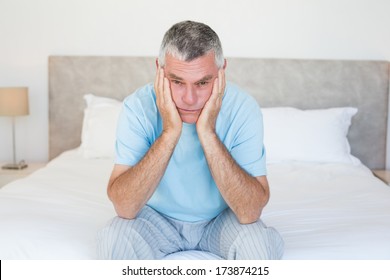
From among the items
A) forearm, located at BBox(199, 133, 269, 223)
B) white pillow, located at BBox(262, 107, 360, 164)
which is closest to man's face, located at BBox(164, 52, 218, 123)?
forearm, located at BBox(199, 133, 269, 223)

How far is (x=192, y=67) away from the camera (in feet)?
5.66

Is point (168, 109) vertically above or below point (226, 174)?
above

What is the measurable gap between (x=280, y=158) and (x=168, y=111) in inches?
63.1

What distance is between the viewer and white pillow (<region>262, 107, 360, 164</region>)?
332 centimetres

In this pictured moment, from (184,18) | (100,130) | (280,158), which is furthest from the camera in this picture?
(184,18)

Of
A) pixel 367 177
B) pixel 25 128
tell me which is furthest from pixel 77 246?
pixel 25 128

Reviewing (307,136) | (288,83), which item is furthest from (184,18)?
(307,136)

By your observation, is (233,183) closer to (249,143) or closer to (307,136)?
(249,143)

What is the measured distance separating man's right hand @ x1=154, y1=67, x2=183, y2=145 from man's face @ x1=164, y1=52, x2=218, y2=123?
0.06 feet

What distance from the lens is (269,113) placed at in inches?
136

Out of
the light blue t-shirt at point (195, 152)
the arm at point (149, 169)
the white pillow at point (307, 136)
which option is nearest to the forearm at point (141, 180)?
the arm at point (149, 169)

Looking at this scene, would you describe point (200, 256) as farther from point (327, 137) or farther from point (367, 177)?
point (327, 137)

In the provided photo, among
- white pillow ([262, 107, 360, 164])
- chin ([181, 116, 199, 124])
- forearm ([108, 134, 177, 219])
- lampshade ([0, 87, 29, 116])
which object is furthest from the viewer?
lampshade ([0, 87, 29, 116])

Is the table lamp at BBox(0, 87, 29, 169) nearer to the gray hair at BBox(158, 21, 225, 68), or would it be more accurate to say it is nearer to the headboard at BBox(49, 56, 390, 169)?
the headboard at BBox(49, 56, 390, 169)
